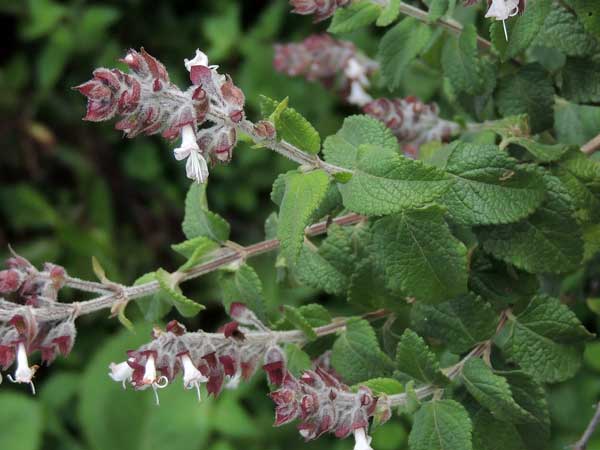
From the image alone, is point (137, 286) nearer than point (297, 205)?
No

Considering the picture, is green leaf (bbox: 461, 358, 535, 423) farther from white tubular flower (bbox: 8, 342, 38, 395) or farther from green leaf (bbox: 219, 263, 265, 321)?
white tubular flower (bbox: 8, 342, 38, 395)

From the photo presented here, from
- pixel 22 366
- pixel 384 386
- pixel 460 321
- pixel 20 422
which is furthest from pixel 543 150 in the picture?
pixel 20 422

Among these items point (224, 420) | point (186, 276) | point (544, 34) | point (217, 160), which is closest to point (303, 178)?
point (217, 160)

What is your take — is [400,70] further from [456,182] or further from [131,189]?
[131,189]

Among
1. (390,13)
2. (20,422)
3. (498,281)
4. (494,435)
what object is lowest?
(20,422)

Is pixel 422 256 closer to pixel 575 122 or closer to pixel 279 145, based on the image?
pixel 279 145

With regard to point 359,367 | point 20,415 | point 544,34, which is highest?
point 544,34
